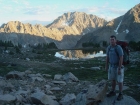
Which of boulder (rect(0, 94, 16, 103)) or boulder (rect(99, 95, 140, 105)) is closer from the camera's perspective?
boulder (rect(99, 95, 140, 105))

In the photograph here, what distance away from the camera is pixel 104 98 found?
13.0 meters

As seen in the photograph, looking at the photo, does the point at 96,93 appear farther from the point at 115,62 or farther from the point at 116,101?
the point at 115,62

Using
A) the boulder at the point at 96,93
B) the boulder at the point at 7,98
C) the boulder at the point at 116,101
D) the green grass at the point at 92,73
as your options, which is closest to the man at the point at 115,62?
the boulder at the point at 116,101

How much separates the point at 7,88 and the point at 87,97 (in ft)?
23.3

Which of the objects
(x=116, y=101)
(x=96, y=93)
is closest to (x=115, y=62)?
(x=96, y=93)

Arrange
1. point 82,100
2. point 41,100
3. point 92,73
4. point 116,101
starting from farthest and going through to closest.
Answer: point 92,73
point 41,100
point 82,100
point 116,101

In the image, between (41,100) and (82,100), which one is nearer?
(82,100)

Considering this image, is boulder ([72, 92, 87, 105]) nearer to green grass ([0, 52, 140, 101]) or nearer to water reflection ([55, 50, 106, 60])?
green grass ([0, 52, 140, 101])

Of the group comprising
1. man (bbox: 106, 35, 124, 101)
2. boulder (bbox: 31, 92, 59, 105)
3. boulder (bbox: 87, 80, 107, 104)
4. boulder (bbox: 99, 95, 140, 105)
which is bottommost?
boulder (bbox: 31, 92, 59, 105)

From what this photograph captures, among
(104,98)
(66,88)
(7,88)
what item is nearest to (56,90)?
(66,88)

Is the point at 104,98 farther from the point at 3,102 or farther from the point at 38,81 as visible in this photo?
the point at 38,81

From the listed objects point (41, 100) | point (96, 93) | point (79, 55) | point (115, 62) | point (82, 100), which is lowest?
point (79, 55)

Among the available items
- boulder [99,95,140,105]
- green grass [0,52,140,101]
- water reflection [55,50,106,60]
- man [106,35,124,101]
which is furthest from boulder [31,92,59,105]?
water reflection [55,50,106,60]

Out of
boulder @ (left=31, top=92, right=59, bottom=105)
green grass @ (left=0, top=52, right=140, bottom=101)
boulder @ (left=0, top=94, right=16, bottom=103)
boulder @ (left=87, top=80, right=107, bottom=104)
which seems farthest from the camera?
green grass @ (left=0, top=52, right=140, bottom=101)
